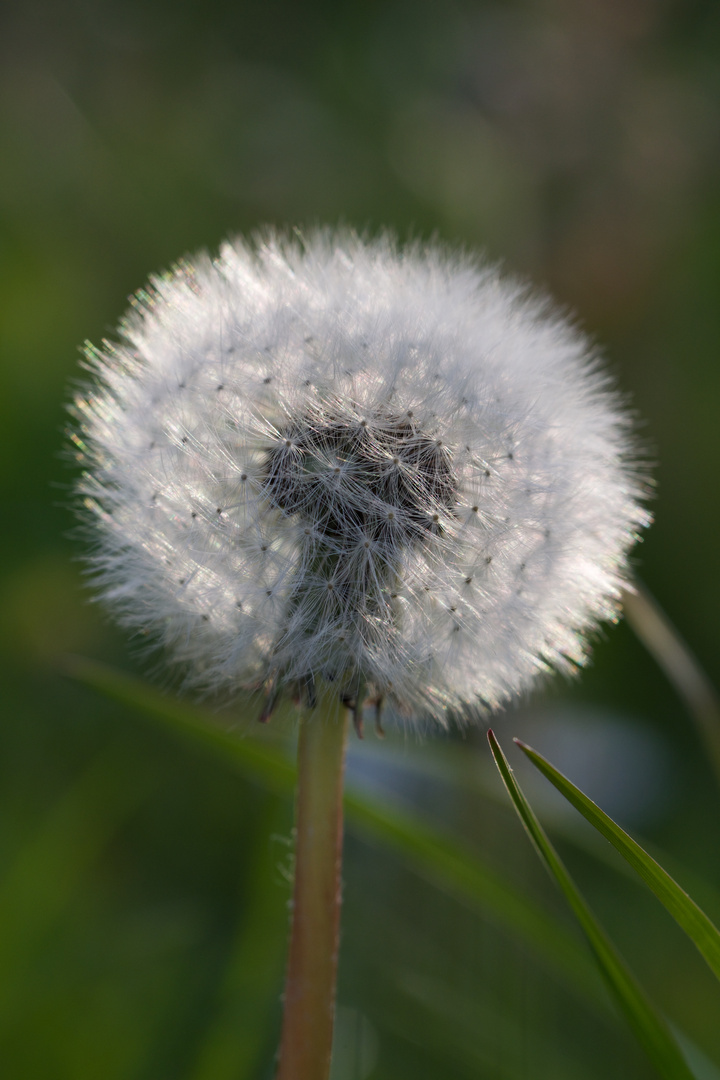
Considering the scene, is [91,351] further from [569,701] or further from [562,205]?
[562,205]

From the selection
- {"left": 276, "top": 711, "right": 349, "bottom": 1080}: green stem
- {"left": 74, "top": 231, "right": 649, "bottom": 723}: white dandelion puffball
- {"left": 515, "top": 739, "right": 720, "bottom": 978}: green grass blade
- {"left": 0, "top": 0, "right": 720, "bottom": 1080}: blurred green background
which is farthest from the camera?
{"left": 0, "top": 0, "right": 720, "bottom": 1080}: blurred green background

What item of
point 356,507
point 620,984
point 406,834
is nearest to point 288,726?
point 406,834

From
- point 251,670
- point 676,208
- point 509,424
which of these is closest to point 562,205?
point 676,208

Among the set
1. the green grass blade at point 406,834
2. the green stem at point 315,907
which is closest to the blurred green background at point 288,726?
the green grass blade at point 406,834

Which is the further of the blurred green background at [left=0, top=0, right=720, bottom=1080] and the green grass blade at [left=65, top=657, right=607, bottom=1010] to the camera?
the blurred green background at [left=0, top=0, right=720, bottom=1080]

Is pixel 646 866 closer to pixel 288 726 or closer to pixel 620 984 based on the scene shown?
pixel 620 984

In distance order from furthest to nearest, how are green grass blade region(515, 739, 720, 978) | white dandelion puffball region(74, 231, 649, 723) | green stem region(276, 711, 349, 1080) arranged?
white dandelion puffball region(74, 231, 649, 723)
green stem region(276, 711, 349, 1080)
green grass blade region(515, 739, 720, 978)

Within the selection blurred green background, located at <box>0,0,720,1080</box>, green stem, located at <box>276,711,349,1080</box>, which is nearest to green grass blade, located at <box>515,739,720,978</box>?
green stem, located at <box>276,711,349,1080</box>

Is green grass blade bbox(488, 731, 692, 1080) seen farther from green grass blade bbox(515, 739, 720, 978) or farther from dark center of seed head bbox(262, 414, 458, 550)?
dark center of seed head bbox(262, 414, 458, 550)
